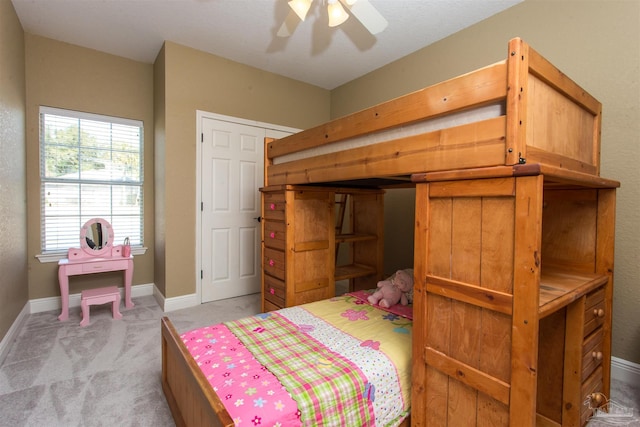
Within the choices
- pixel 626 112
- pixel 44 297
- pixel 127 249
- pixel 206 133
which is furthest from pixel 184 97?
pixel 626 112

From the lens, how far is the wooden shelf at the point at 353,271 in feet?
9.52

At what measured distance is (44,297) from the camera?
3.20 m

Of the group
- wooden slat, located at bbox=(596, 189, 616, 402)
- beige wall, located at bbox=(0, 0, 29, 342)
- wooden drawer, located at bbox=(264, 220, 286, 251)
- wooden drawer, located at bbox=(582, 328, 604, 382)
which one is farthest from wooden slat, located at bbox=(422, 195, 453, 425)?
beige wall, located at bbox=(0, 0, 29, 342)

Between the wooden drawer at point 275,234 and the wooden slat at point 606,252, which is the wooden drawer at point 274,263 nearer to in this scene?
the wooden drawer at point 275,234

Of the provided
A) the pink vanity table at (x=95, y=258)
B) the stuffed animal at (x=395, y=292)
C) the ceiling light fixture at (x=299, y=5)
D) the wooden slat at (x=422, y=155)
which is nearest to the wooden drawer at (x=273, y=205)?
the wooden slat at (x=422, y=155)

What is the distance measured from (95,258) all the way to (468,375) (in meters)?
3.51

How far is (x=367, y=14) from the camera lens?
2045 mm

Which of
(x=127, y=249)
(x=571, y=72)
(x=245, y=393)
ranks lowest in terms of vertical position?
(x=245, y=393)

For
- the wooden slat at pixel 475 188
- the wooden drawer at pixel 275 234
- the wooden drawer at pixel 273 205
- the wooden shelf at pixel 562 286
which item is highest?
the wooden slat at pixel 475 188

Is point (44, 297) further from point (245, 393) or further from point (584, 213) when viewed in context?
point (584, 213)

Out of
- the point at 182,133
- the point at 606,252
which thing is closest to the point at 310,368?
the point at 606,252

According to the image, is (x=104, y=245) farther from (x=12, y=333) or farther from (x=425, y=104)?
(x=425, y=104)

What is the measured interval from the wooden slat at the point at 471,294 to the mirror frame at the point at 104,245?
3369mm

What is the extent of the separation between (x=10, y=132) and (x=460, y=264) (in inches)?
134
